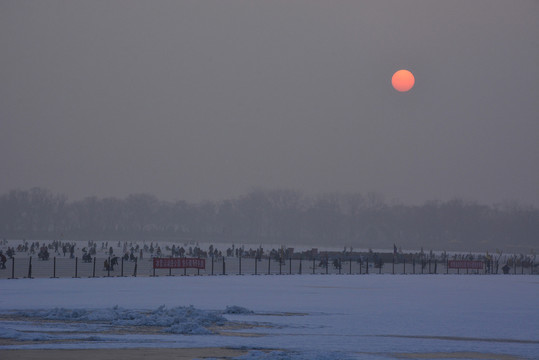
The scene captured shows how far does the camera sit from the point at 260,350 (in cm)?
1706

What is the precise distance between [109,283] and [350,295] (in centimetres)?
1363

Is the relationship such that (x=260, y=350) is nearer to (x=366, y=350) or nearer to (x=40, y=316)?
(x=366, y=350)

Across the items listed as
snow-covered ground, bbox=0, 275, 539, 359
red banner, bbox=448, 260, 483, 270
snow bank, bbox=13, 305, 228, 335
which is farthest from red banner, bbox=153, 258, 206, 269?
snow bank, bbox=13, 305, 228, 335

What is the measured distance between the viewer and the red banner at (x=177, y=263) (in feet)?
177

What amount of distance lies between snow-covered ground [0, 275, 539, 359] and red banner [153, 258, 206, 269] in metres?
16.7

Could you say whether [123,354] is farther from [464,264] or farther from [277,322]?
[464,264]

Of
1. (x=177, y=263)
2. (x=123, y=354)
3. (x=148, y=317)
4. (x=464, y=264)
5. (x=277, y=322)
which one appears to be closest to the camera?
(x=123, y=354)

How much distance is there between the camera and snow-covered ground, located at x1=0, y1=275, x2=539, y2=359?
17.9 m

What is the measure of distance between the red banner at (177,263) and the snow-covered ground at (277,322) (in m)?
16.7

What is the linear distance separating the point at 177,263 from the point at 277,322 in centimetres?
3316

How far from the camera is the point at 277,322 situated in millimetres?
23172

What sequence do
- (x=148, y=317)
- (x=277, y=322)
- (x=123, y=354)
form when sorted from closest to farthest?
(x=123, y=354) < (x=148, y=317) < (x=277, y=322)

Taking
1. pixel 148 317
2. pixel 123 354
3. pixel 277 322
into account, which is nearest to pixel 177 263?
pixel 277 322

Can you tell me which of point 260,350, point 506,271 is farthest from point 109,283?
point 506,271
